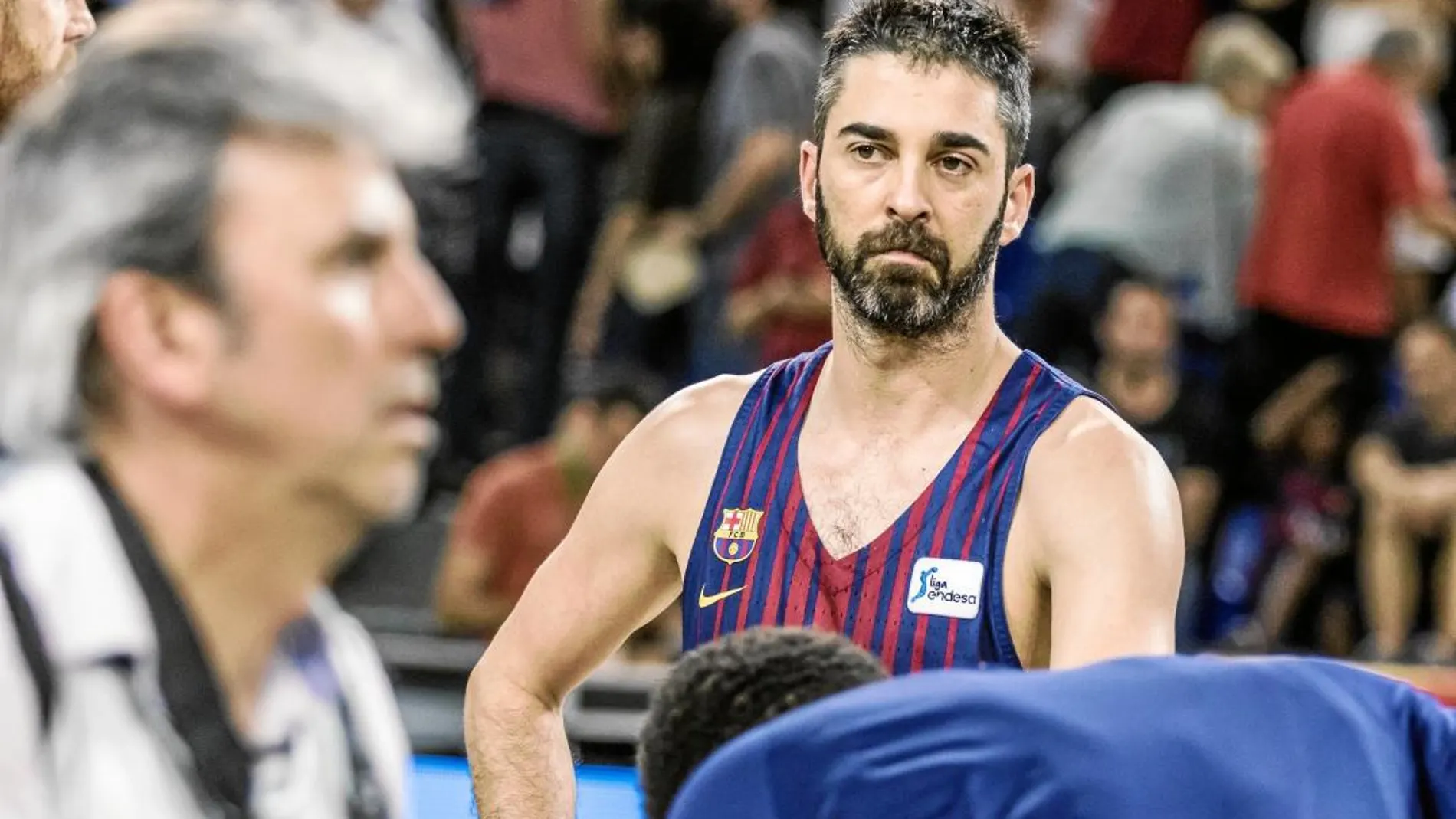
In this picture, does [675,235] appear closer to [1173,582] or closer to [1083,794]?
[1173,582]

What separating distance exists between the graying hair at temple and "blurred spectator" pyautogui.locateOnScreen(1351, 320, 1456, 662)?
5.71 meters

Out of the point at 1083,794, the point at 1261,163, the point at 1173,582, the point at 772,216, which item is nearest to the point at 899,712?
the point at 1083,794

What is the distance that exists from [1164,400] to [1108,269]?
0.56 meters

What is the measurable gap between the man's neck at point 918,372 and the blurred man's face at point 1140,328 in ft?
12.7

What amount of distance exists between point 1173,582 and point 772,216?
4.37 metres

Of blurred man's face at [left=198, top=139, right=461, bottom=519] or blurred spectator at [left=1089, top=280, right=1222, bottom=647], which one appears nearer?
blurred man's face at [left=198, top=139, right=461, bottom=519]

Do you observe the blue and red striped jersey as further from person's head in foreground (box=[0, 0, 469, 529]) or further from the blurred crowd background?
the blurred crowd background

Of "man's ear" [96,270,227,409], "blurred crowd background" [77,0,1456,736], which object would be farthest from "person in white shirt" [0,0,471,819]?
"blurred crowd background" [77,0,1456,736]

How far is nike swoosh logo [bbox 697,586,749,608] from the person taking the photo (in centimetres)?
292

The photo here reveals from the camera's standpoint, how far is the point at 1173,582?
8.80 feet

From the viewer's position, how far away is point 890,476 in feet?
9.55

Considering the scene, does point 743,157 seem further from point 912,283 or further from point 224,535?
point 224,535

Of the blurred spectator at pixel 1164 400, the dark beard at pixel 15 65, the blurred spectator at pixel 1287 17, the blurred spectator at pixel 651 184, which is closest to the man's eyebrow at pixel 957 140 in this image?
the dark beard at pixel 15 65

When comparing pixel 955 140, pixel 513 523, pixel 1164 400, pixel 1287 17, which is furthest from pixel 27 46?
pixel 1287 17
